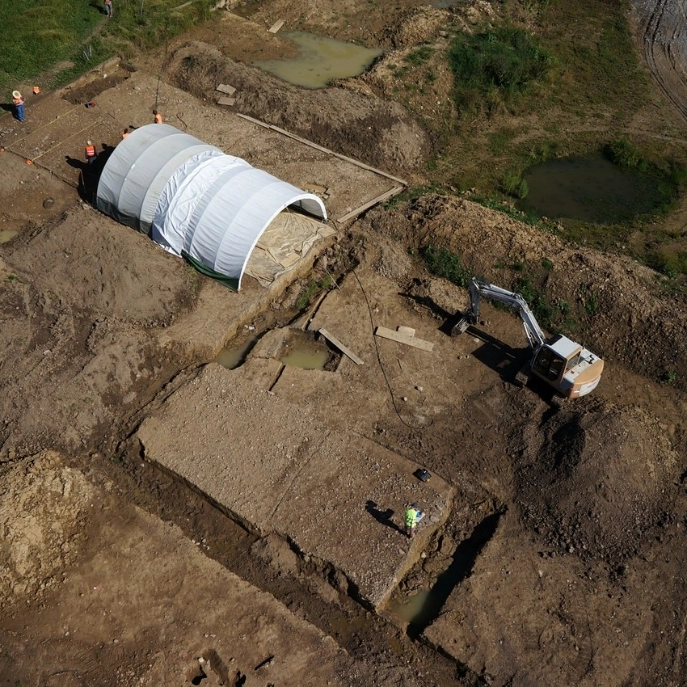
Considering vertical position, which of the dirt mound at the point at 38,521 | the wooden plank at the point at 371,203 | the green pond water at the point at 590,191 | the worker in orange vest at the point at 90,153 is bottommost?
the dirt mound at the point at 38,521

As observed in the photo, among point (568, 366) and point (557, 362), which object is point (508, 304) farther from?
point (568, 366)

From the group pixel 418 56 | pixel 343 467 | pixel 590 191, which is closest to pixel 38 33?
pixel 418 56

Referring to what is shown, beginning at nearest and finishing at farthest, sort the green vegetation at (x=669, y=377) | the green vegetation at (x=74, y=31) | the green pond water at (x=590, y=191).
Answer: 1. the green vegetation at (x=669, y=377)
2. the green pond water at (x=590, y=191)
3. the green vegetation at (x=74, y=31)

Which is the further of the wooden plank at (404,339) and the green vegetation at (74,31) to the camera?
the green vegetation at (74,31)

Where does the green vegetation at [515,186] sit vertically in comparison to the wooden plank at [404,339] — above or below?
above

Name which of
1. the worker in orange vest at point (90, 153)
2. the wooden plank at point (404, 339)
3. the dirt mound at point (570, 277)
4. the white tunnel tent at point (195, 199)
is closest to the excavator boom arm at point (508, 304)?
the wooden plank at point (404, 339)

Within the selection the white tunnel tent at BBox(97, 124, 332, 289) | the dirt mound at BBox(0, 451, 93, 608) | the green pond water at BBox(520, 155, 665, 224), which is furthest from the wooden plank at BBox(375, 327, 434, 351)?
the dirt mound at BBox(0, 451, 93, 608)

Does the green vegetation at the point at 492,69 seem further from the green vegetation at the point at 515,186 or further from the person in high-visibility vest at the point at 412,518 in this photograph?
the person in high-visibility vest at the point at 412,518
